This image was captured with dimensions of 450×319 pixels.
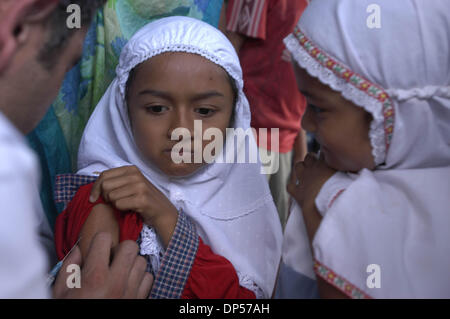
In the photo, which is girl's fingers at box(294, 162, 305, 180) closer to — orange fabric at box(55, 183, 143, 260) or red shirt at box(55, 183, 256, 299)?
red shirt at box(55, 183, 256, 299)

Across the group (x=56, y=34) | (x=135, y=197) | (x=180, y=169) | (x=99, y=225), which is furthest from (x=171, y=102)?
(x=56, y=34)

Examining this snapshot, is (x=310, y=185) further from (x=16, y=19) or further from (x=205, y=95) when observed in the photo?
(x=16, y=19)

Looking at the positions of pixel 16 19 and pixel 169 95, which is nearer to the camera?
pixel 16 19

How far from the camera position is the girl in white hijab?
128cm

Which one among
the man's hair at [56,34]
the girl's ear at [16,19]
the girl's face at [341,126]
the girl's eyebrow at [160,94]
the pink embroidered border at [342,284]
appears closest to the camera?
the girl's ear at [16,19]

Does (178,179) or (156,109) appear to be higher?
(156,109)

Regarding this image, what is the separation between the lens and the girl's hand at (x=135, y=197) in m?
1.25

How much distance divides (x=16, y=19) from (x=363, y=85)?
29.7 inches

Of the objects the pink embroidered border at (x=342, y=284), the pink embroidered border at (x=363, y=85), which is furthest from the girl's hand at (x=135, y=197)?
the pink embroidered border at (x=363, y=85)

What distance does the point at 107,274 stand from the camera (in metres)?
1.09

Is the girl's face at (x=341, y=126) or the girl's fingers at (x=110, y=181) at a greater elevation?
the girl's face at (x=341, y=126)

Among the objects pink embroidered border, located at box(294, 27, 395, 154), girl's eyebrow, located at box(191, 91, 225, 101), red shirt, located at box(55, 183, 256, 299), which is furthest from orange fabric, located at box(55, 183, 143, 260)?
pink embroidered border, located at box(294, 27, 395, 154)

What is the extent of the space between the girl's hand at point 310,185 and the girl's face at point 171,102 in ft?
1.00

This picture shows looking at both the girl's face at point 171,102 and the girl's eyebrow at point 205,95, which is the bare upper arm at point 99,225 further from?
the girl's eyebrow at point 205,95
